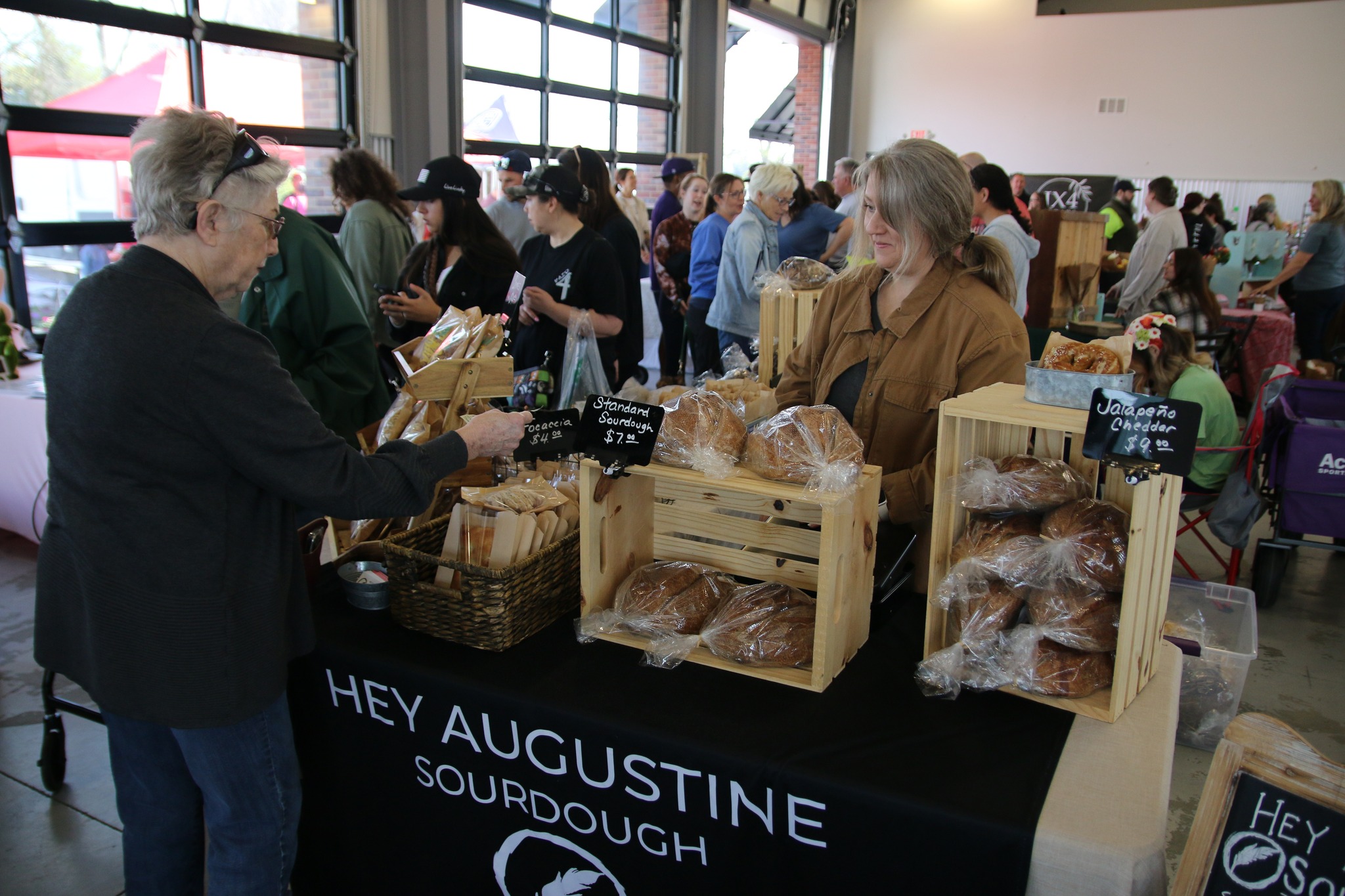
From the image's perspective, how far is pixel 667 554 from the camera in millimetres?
1725

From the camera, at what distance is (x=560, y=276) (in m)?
3.34

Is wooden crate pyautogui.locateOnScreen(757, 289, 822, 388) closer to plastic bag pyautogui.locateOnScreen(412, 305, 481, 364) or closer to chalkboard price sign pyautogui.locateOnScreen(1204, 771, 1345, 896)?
plastic bag pyautogui.locateOnScreen(412, 305, 481, 364)

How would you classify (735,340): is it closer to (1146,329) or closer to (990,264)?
(1146,329)

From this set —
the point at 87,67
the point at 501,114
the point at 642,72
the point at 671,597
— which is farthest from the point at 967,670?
the point at 642,72

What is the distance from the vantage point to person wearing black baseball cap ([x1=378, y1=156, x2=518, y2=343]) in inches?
122

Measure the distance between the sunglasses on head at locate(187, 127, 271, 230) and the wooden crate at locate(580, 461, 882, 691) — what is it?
0.65m

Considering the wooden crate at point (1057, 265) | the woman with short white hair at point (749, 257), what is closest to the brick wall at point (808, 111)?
the wooden crate at point (1057, 265)

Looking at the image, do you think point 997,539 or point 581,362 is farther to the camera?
point 581,362

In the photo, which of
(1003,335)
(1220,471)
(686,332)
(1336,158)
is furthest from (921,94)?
(1003,335)

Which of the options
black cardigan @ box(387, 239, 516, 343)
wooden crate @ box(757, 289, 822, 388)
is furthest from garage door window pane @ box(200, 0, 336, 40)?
wooden crate @ box(757, 289, 822, 388)

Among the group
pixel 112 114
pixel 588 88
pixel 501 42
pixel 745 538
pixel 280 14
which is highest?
pixel 501 42

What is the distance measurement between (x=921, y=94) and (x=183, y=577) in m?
15.3

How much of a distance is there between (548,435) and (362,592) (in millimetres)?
479

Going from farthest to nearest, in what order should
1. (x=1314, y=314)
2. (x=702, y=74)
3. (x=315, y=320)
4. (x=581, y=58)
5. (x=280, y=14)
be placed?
(x=702, y=74) → (x=581, y=58) → (x=1314, y=314) → (x=280, y=14) → (x=315, y=320)
